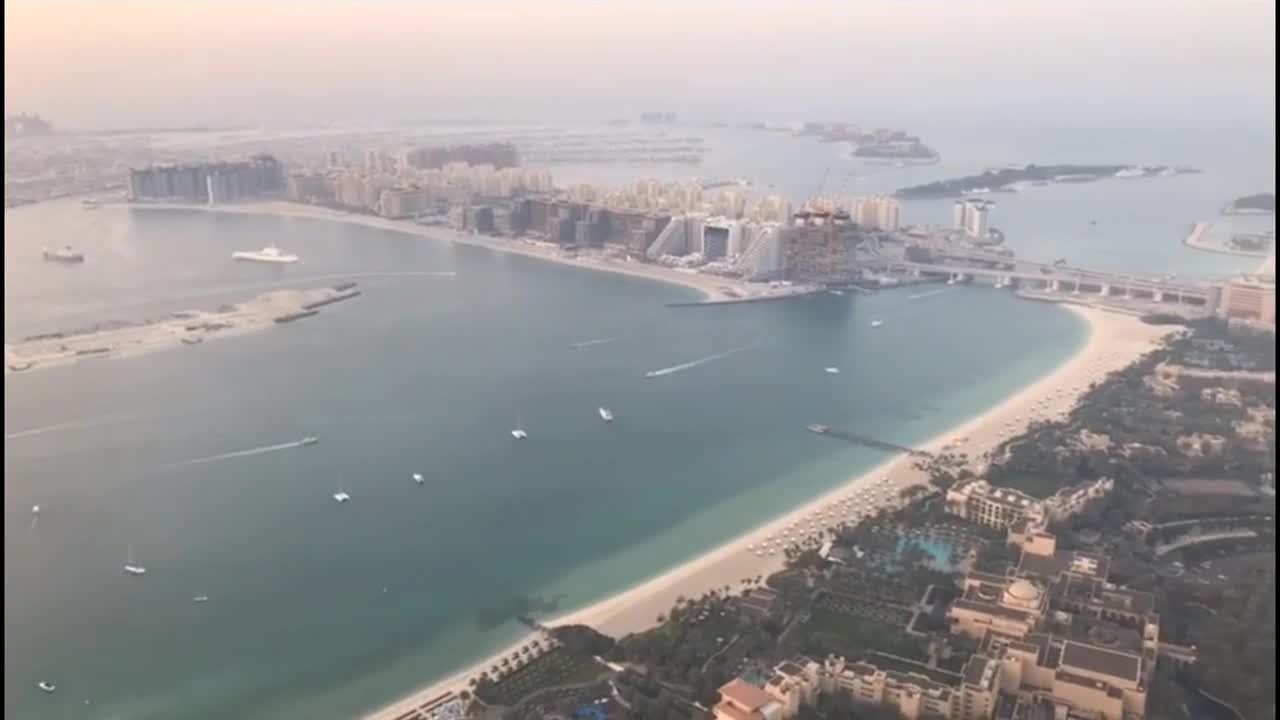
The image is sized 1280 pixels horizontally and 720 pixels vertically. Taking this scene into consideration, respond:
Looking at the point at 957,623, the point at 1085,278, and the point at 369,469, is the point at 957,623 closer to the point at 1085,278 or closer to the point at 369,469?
the point at 369,469

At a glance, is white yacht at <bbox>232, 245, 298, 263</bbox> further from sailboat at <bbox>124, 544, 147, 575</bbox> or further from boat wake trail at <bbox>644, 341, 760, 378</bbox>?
sailboat at <bbox>124, 544, 147, 575</bbox>

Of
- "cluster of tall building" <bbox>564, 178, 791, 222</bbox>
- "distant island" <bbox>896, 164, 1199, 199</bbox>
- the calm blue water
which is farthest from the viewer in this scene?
"distant island" <bbox>896, 164, 1199, 199</bbox>

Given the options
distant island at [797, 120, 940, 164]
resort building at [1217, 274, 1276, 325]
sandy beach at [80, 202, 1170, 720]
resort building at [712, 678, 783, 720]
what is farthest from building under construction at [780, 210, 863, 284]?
distant island at [797, 120, 940, 164]

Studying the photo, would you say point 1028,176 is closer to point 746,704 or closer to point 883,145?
point 883,145

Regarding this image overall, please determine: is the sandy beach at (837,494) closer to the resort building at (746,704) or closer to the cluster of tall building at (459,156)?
the resort building at (746,704)

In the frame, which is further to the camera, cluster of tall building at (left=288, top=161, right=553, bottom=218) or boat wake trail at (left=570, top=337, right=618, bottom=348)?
cluster of tall building at (left=288, top=161, right=553, bottom=218)

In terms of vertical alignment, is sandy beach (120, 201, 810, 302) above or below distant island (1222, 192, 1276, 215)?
below

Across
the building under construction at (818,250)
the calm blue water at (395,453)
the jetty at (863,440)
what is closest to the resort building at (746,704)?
the calm blue water at (395,453)
